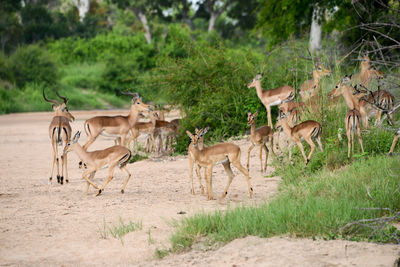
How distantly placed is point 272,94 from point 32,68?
21.1 metres

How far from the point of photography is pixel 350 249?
561 centimetres

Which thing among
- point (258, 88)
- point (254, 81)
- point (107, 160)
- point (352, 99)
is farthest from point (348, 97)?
point (107, 160)

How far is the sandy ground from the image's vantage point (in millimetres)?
5629

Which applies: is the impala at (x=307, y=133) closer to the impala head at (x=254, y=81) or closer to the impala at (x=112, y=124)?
the impala at (x=112, y=124)

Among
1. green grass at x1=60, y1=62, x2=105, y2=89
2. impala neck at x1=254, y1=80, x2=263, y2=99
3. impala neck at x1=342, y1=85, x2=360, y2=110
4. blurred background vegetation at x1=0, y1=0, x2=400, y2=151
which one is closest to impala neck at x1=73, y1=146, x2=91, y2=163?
blurred background vegetation at x1=0, y1=0, x2=400, y2=151

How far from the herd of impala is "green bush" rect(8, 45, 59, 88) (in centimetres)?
1807

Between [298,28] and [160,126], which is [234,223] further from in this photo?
[298,28]

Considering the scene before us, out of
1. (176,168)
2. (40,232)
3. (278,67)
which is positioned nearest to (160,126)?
(176,168)

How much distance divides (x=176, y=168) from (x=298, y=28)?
11759 mm

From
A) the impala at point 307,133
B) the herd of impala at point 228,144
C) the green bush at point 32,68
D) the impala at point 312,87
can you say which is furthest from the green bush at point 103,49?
the impala at point 307,133

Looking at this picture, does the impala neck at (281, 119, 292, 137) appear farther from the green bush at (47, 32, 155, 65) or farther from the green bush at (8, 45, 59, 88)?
the green bush at (47, 32, 155, 65)

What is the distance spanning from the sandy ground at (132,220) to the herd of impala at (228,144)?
0.45 meters

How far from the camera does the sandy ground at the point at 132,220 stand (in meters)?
5.63

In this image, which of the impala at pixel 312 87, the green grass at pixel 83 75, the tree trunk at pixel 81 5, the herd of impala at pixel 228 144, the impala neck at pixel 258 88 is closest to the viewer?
the herd of impala at pixel 228 144
